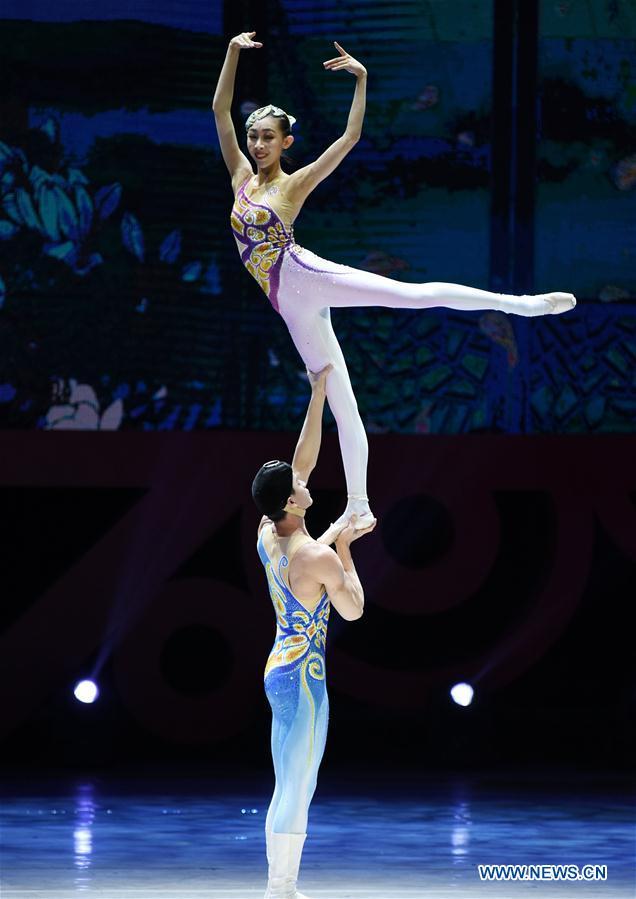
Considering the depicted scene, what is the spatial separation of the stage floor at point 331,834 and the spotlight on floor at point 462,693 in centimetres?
→ 44

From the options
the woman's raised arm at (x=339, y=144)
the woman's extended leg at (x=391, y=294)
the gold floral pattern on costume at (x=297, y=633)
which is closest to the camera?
the woman's extended leg at (x=391, y=294)

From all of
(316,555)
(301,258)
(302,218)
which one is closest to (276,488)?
(316,555)

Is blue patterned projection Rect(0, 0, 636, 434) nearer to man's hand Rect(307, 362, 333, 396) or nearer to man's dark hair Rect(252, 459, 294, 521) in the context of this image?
man's hand Rect(307, 362, 333, 396)

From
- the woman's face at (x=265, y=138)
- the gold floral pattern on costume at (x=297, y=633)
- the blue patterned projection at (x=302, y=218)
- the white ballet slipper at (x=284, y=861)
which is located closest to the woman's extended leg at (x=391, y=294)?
the woman's face at (x=265, y=138)

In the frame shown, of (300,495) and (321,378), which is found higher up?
(321,378)

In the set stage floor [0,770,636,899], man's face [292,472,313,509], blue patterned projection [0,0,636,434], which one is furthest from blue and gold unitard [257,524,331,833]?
blue patterned projection [0,0,636,434]

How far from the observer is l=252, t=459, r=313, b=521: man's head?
246 inches

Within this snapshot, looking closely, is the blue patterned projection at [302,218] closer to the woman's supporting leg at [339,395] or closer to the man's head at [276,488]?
the woman's supporting leg at [339,395]

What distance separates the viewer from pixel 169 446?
10344 mm

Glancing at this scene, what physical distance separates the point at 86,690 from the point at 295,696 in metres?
4.37

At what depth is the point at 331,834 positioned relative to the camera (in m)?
8.68

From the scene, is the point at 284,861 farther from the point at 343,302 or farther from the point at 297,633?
the point at 343,302

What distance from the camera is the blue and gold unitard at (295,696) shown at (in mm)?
6379

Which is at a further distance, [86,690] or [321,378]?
[86,690]
